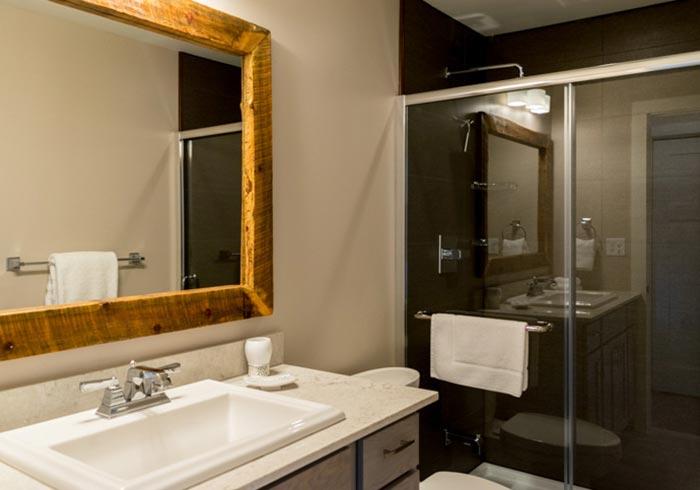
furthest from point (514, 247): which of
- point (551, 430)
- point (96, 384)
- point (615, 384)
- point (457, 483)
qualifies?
point (96, 384)

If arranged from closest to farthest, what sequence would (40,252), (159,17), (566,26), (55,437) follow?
(55,437)
(40,252)
(159,17)
(566,26)

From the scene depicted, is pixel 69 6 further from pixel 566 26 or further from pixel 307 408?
pixel 566 26

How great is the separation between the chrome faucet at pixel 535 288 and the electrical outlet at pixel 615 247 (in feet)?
0.96

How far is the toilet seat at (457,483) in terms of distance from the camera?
236cm

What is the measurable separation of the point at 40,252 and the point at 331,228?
1.16 meters

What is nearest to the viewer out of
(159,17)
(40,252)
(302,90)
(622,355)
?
(40,252)

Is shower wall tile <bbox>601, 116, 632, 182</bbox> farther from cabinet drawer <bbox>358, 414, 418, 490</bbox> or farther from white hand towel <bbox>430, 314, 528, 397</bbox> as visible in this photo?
cabinet drawer <bbox>358, 414, 418, 490</bbox>

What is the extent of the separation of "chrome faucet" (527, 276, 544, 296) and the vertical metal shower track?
0.11 metres

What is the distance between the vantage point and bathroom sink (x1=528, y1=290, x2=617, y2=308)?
239 centimetres

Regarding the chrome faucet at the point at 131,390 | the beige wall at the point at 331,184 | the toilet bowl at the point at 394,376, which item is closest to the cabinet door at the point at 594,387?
the toilet bowl at the point at 394,376

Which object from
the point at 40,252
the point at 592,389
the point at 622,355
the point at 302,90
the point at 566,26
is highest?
the point at 566,26

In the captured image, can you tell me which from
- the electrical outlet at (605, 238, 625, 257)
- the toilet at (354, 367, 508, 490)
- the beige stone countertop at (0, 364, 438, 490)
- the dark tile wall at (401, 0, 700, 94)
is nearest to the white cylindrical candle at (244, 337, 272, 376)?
the beige stone countertop at (0, 364, 438, 490)

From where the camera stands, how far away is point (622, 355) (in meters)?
2.37

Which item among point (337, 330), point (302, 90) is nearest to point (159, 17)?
point (302, 90)
